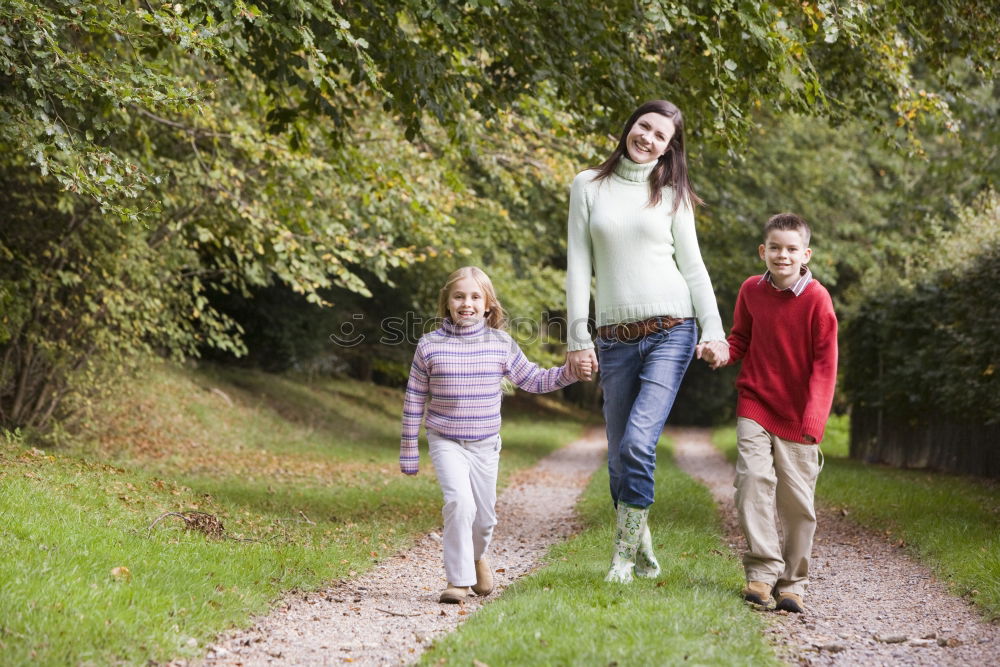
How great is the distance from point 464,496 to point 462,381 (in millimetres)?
595

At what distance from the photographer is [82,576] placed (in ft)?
15.3

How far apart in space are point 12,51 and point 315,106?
234cm

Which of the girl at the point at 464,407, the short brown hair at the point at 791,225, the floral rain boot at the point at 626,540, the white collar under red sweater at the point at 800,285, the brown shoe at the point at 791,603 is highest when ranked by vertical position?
the short brown hair at the point at 791,225

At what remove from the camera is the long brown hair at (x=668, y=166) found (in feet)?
16.2

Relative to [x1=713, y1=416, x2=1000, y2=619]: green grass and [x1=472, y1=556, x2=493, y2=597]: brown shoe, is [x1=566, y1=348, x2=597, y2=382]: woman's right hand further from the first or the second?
[x1=713, y1=416, x2=1000, y2=619]: green grass

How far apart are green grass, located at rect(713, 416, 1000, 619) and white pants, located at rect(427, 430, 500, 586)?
8.71 feet

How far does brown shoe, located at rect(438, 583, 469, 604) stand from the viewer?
5.04m

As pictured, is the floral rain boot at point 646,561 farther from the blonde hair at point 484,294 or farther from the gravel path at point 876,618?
the blonde hair at point 484,294

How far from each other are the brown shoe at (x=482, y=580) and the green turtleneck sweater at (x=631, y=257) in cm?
134

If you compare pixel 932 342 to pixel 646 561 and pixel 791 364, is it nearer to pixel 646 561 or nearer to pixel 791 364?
pixel 791 364

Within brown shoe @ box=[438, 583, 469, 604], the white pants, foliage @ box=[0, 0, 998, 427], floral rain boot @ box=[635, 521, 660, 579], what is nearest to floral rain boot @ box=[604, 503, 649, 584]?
floral rain boot @ box=[635, 521, 660, 579]

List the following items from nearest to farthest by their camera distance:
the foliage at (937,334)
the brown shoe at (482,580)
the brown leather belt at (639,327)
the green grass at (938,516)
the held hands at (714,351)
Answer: the held hands at (714,351)
the brown leather belt at (639,327)
the brown shoe at (482,580)
the green grass at (938,516)
the foliage at (937,334)

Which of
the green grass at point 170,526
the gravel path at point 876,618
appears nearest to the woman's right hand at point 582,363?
the gravel path at point 876,618

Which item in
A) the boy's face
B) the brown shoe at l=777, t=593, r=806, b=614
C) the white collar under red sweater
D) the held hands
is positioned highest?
the boy's face
